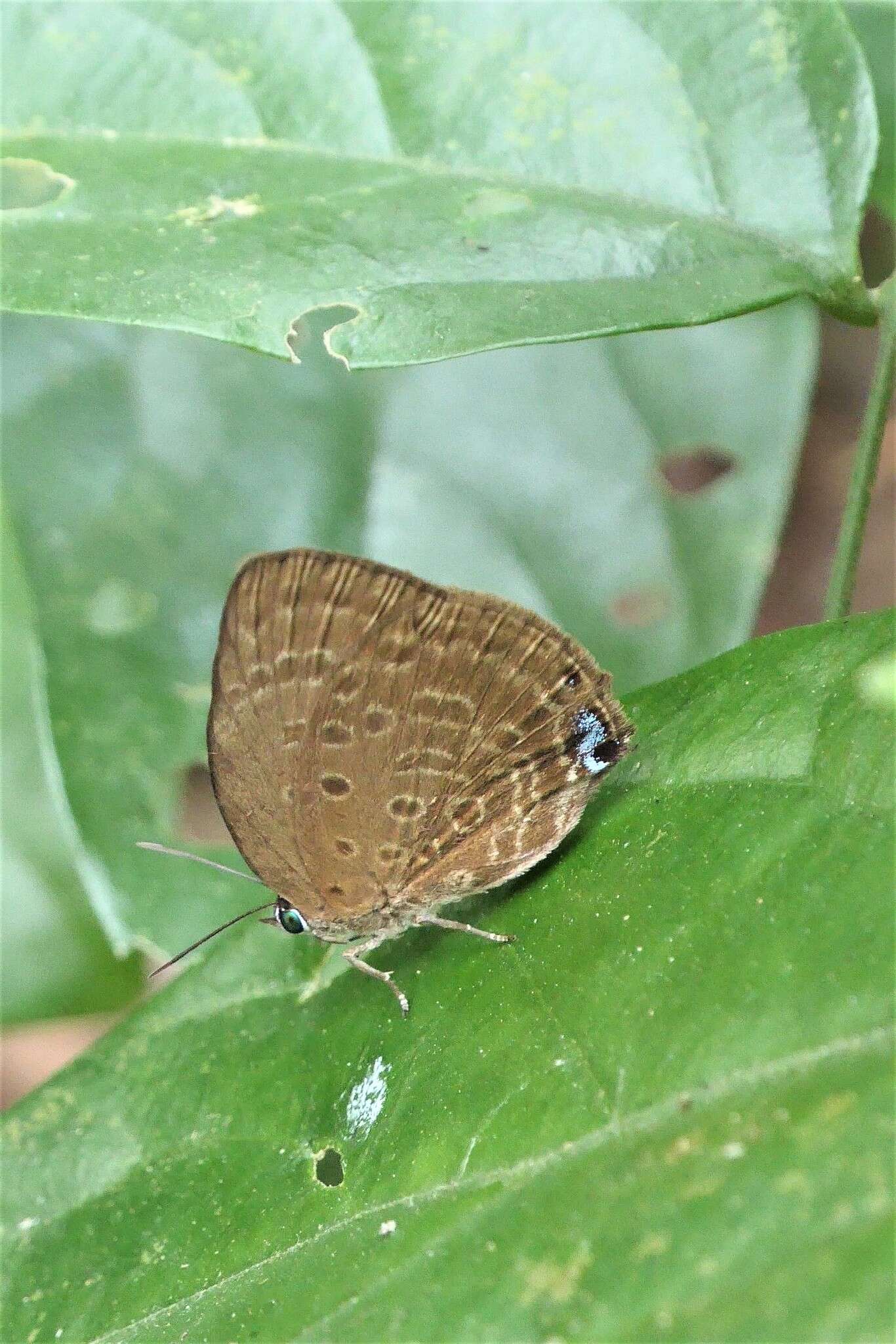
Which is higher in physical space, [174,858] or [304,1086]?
[304,1086]

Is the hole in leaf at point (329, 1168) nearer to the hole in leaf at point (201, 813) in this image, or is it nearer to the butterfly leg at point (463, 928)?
the butterfly leg at point (463, 928)

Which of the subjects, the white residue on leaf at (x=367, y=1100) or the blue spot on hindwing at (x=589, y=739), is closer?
the white residue on leaf at (x=367, y=1100)

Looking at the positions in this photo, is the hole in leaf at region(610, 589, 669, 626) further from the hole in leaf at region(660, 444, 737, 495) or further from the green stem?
the green stem

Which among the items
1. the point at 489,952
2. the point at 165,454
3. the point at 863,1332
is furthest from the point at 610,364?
the point at 863,1332

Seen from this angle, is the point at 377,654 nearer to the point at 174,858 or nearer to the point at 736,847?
the point at 736,847

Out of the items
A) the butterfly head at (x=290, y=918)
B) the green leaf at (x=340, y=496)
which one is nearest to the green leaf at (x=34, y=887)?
the green leaf at (x=340, y=496)

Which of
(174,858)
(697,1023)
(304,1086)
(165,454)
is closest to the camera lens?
(697,1023)
